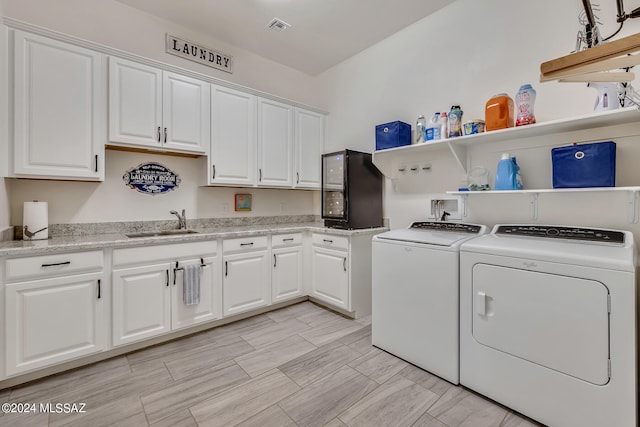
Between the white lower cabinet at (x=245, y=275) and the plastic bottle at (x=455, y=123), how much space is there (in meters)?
2.02

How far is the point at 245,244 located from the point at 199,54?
7.00 ft

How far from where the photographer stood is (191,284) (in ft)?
8.19

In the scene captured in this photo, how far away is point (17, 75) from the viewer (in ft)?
6.51

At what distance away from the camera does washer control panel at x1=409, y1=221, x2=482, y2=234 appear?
228 cm

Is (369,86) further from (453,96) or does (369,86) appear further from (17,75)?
(17,75)

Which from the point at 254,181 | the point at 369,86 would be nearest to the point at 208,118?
the point at 254,181

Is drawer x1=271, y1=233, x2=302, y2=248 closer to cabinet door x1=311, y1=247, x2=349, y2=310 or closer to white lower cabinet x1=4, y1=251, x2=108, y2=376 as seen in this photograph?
cabinet door x1=311, y1=247, x2=349, y2=310

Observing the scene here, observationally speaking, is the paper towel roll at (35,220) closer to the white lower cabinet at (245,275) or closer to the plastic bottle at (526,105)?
the white lower cabinet at (245,275)

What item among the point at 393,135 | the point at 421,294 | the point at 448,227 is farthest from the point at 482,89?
the point at 421,294

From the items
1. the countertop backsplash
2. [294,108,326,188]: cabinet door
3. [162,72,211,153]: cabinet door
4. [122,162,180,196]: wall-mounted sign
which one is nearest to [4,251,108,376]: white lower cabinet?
the countertop backsplash

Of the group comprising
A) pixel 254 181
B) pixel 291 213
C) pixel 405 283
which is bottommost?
pixel 405 283

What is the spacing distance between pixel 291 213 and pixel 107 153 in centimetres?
212

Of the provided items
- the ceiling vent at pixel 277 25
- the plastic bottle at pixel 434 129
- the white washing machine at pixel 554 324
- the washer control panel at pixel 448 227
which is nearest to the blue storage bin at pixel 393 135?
the plastic bottle at pixel 434 129

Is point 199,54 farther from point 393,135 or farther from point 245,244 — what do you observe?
point 393,135
